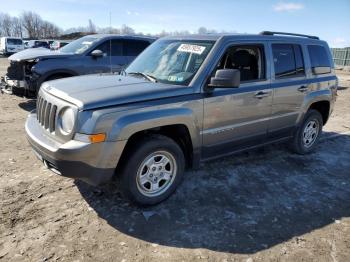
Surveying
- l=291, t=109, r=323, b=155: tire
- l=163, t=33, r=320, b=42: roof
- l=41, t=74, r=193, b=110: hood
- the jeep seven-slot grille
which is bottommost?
l=291, t=109, r=323, b=155: tire

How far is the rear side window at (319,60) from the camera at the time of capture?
5.80 metres

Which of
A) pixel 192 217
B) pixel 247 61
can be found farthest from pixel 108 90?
pixel 247 61

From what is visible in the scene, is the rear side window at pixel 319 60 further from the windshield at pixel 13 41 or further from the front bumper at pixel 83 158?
the windshield at pixel 13 41

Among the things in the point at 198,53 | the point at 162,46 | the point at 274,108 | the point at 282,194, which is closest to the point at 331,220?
the point at 282,194

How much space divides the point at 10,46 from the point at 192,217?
36920mm

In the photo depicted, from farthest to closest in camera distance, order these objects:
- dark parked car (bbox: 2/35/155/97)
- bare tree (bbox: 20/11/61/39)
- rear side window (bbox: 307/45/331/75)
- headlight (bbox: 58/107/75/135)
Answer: bare tree (bbox: 20/11/61/39)
dark parked car (bbox: 2/35/155/97)
rear side window (bbox: 307/45/331/75)
headlight (bbox: 58/107/75/135)

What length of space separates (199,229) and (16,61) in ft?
23.2

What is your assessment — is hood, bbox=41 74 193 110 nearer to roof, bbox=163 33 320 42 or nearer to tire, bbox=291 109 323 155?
roof, bbox=163 33 320 42

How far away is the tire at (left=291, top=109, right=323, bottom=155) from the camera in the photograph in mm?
5938

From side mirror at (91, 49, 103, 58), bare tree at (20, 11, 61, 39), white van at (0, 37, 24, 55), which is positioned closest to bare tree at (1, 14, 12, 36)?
bare tree at (20, 11, 61, 39)

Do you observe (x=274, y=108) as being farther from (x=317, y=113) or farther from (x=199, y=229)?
(x=199, y=229)

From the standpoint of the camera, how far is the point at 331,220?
13.0ft

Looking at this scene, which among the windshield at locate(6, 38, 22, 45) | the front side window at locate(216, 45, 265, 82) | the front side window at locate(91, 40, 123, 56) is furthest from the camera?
the windshield at locate(6, 38, 22, 45)

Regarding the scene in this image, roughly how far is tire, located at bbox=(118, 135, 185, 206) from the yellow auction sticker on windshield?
123 centimetres
